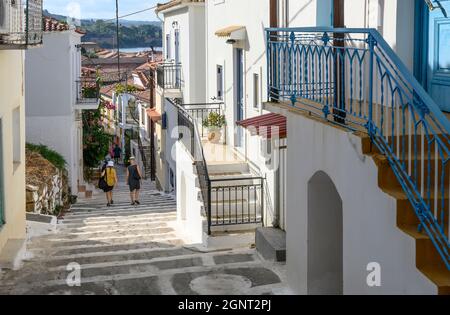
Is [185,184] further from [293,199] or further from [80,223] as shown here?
[293,199]

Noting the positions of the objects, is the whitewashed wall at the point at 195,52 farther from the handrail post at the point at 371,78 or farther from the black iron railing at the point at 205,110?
the handrail post at the point at 371,78

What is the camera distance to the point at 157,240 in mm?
13656

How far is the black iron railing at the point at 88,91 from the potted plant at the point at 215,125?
9298mm

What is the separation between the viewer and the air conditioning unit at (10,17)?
11002mm

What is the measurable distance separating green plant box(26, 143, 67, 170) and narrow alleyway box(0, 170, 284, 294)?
719 centimetres

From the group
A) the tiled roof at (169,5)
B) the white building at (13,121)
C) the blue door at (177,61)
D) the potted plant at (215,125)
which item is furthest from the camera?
the blue door at (177,61)

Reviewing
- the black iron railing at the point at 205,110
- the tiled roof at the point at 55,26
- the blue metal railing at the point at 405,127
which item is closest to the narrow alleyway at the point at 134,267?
the blue metal railing at the point at 405,127

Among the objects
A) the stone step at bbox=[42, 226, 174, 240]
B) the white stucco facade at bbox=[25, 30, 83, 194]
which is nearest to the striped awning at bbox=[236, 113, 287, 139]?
the stone step at bbox=[42, 226, 174, 240]

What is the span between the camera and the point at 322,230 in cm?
765

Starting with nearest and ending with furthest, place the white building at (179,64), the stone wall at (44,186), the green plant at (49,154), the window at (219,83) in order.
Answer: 1. the stone wall at (44,186)
2. the window at (219,83)
3. the green plant at (49,154)
4. the white building at (179,64)

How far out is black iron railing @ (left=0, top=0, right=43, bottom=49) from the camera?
1073 cm

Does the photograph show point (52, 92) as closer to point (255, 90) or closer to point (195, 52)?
point (195, 52)

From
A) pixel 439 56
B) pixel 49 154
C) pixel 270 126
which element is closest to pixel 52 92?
pixel 49 154
